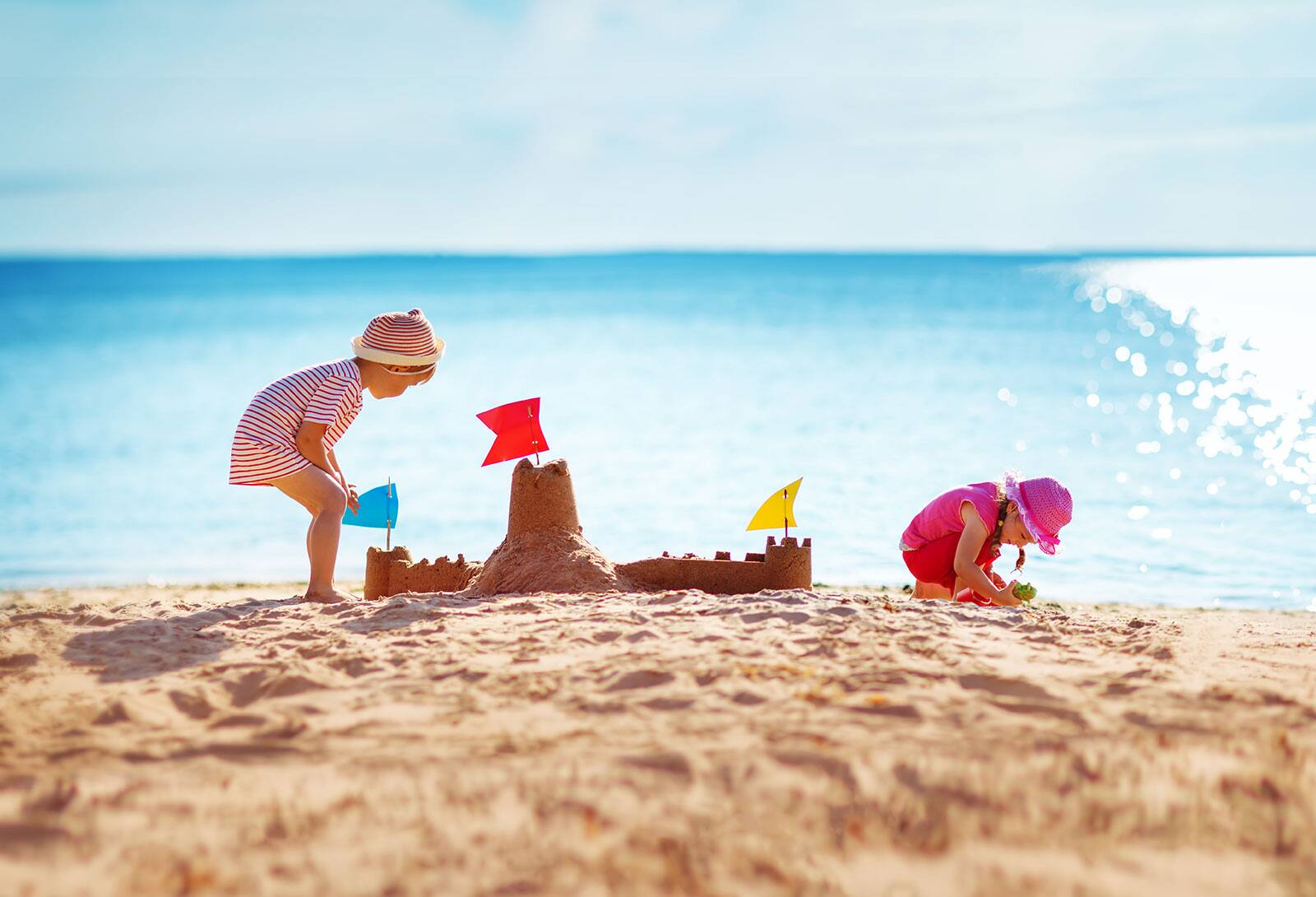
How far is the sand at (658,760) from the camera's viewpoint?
243cm

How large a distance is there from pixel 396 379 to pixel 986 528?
107 inches

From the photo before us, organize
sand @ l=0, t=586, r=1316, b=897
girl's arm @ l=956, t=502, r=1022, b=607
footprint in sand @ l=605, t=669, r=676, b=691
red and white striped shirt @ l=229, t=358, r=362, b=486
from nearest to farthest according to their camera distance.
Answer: sand @ l=0, t=586, r=1316, b=897
footprint in sand @ l=605, t=669, r=676, b=691
red and white striped shirt @ l=229, t=358, r=362, b=486
girl's arm @ l=956, t=502, r=1022, b=607

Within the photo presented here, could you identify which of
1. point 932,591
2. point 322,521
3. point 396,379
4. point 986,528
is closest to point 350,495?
point 322,521

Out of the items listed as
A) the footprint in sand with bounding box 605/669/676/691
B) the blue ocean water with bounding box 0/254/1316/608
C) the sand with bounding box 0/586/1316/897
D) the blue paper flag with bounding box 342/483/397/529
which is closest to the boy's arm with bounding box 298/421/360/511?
the blue paper flag with bounding box 342/483/397/529

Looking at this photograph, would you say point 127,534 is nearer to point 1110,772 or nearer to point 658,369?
point 1110,772

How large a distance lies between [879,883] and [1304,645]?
2.81 m

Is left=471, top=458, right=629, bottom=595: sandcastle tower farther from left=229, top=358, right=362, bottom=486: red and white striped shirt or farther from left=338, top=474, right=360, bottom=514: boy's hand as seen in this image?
left=229, top=358, right=362, bottom=486: red and white striped shirt

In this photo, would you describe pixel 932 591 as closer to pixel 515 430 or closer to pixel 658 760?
pixel 515 430

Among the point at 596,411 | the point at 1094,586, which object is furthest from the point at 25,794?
the point at 596,411

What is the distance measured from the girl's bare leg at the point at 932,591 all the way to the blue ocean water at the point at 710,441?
10.2 ft

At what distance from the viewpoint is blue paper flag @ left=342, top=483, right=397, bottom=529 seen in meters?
5.73

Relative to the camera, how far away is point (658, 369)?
25.5 m

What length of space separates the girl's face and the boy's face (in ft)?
8.69

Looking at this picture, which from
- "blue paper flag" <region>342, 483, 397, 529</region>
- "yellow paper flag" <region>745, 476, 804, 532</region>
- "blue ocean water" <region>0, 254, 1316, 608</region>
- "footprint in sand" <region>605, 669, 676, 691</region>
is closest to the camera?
"footprint in sand" <region>605, 669, 676, 691</region>
